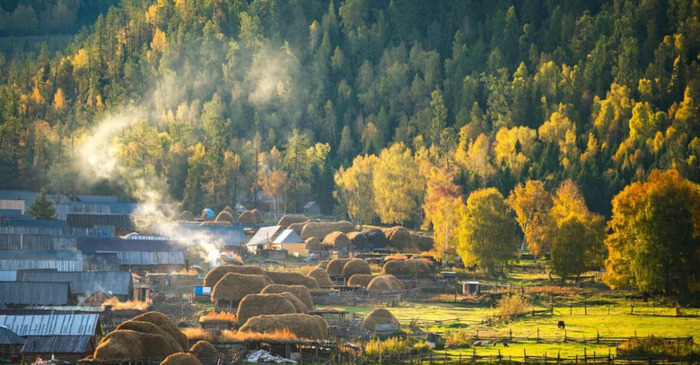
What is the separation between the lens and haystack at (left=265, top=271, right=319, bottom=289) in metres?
89.2

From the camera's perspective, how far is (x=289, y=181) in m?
166

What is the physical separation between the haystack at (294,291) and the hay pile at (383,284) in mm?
12029

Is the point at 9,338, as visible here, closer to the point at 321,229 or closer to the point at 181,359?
the point at 181,359

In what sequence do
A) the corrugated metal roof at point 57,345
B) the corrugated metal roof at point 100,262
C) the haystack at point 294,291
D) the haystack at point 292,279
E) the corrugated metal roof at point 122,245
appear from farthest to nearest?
the corrugated metal roof at point 122,245 < the corrugated metal roof at point 100,262 < the haystack at point 292,279 < the haystack at point 294,291 < the corrugated metal roof at point 57,345

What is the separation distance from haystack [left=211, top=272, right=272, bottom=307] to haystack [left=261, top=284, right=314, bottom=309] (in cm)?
206

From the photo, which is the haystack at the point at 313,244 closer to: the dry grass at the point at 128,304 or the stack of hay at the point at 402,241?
the stack of hay at the point at 402,241

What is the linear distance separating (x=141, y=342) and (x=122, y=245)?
50651 mm

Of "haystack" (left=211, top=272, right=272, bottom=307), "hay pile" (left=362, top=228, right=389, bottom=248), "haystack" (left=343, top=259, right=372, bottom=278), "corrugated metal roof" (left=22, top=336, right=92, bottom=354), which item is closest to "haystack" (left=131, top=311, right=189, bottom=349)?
"corrugated metal roof" (left=22, top=336, right=92, bottom=354)

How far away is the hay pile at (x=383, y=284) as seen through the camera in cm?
9331

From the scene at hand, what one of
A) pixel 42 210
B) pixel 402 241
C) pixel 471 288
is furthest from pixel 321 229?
pixel 471 288

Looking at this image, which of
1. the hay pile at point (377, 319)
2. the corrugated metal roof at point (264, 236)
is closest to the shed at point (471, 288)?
the hay pile at point (377, 319)

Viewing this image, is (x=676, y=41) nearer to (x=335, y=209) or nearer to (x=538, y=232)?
(x=335, y=209)

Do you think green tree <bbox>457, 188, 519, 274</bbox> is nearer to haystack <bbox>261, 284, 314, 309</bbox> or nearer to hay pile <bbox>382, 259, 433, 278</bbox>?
hay pile <bbox>382, 259, 433, 278</bbox>

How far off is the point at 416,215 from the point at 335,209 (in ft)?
53.6
